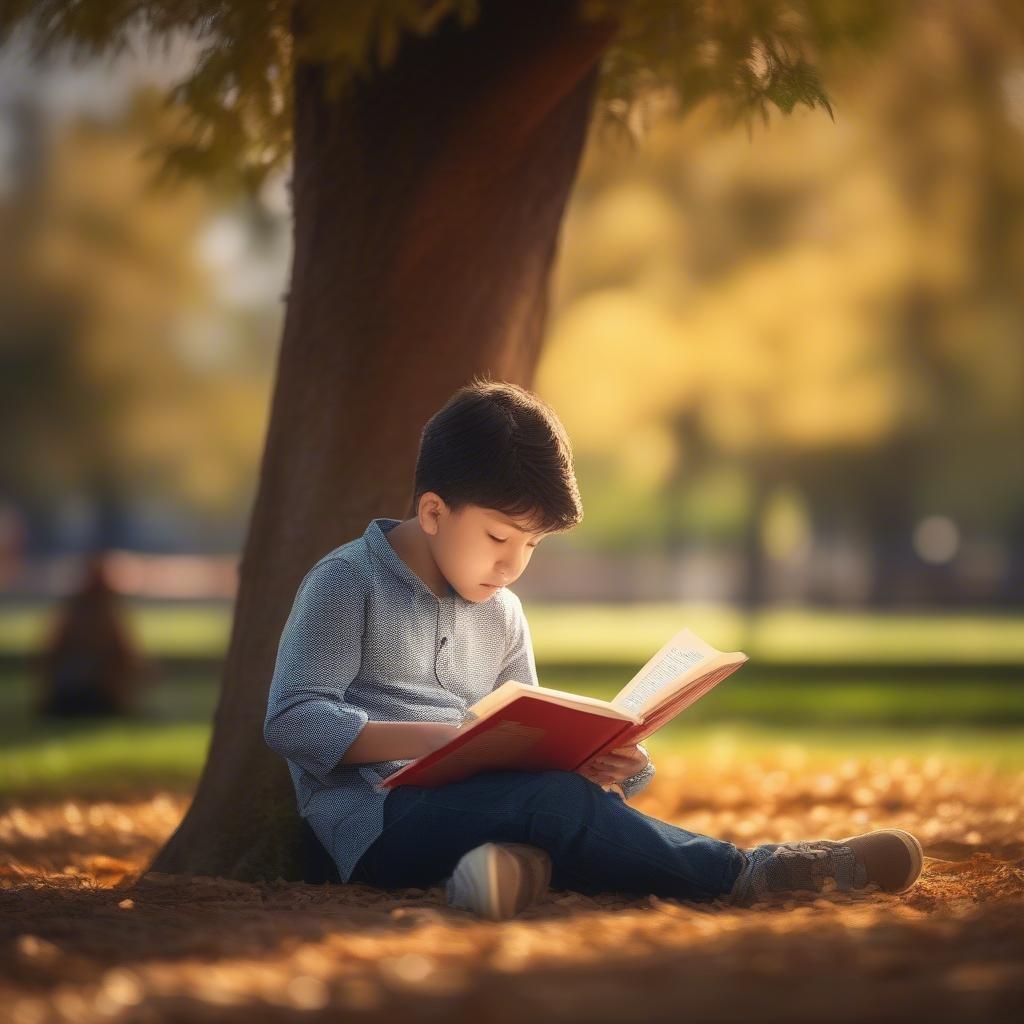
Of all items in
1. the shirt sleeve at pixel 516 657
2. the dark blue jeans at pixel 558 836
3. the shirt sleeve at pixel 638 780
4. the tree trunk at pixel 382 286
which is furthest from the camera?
the tree trunk at pixel 382 286

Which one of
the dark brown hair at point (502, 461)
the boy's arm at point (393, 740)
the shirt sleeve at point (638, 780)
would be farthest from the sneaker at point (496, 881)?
the dark brown hair at point (502, 461)

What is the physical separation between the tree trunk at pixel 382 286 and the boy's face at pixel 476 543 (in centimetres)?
103

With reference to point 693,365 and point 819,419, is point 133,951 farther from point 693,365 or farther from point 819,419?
point 819,419

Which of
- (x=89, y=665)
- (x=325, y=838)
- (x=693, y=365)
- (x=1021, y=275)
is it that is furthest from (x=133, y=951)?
(x=1021, y=275)

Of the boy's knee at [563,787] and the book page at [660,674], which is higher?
the book page at [660,674]

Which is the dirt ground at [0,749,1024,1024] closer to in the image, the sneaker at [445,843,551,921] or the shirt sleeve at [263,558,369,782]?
the sneaker at [445,843,551,921]

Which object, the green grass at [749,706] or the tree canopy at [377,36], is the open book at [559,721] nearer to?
the tree canopy at [377,36]

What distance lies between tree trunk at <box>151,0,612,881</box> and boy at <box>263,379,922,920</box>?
2.96ft

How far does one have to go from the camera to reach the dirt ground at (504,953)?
222 centimetres

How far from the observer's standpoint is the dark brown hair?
11.5ft

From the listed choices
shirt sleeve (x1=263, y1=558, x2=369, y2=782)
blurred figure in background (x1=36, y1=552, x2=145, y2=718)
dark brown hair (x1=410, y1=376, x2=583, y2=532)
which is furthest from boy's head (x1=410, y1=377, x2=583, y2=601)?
blurred figure in background (x1=36, y1=552, x2=145, y2=718)

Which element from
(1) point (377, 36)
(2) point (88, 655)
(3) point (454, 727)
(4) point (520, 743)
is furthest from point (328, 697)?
(2) point (88, 655)

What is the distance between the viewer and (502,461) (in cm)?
352

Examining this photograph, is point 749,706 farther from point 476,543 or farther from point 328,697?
point 328,697
